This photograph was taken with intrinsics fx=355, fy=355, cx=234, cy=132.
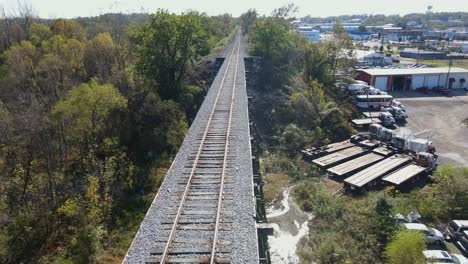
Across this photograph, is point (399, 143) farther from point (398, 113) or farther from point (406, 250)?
point (406, 250)

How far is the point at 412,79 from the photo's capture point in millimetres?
48938

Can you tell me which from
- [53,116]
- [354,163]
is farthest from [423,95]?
[53,116]

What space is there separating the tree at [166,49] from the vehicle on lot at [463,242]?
23.0 metres

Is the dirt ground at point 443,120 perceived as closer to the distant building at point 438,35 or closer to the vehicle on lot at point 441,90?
the vehicle on lot at point 441,90

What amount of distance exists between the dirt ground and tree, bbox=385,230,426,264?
13943 millimetres

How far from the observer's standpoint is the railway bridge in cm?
1082

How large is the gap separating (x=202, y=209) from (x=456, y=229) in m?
12.3

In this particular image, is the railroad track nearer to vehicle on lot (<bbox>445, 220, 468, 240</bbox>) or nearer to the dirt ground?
vehicle on lot (<bbox>445, 220, 468, 240</bbox>)

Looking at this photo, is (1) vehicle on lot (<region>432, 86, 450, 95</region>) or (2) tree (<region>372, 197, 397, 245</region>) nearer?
(2) tree (<region>372, 197, 397, 245</region>)

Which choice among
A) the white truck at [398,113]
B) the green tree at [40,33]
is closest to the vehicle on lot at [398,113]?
the white truck at [398,113]

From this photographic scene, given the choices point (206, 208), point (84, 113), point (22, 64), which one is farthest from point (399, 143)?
point (22, 64)

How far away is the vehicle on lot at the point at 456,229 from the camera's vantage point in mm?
16578

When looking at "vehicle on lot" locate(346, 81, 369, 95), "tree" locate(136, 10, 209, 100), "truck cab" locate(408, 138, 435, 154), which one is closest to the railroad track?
"tree" locate(136, 10, 209, 100)

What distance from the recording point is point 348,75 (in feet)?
163
